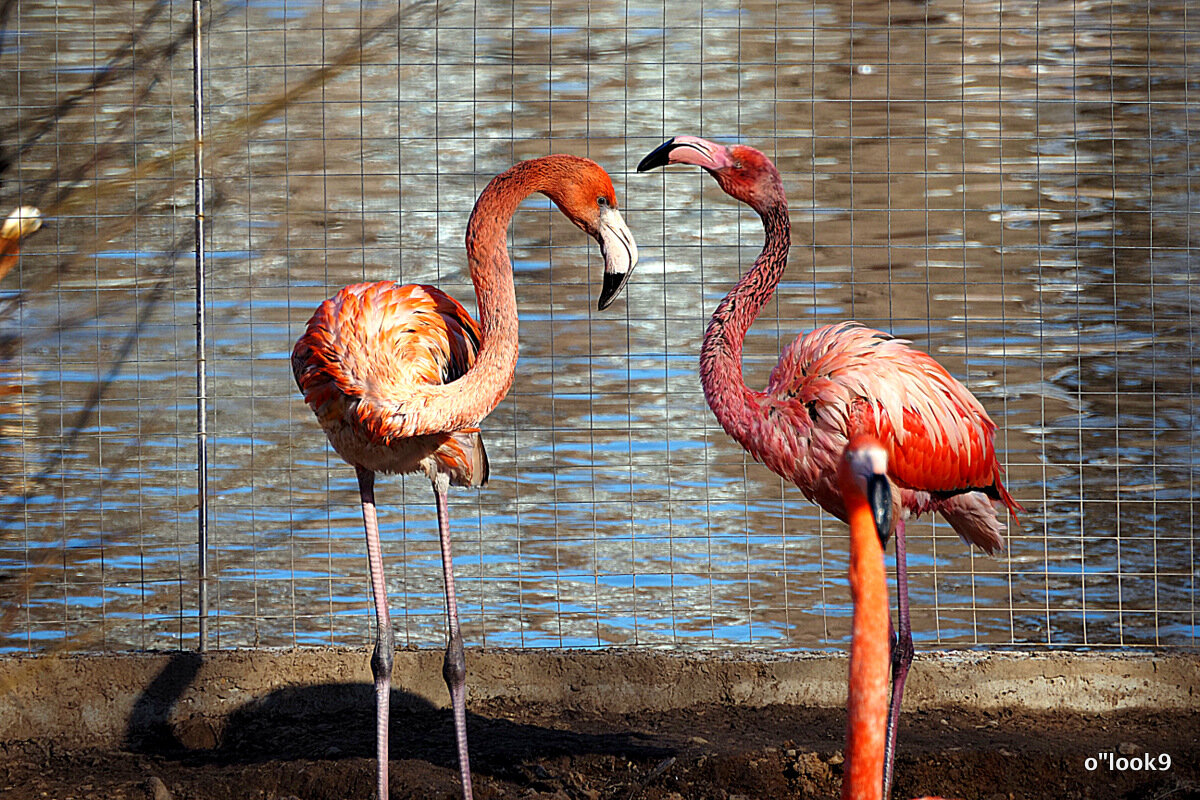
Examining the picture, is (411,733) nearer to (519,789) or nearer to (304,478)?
(519,789)

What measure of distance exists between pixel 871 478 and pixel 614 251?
137 centimetres

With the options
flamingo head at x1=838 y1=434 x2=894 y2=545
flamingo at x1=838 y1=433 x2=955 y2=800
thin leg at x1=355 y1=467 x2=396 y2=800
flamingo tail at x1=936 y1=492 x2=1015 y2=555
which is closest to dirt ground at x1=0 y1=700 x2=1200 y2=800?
thin leg at x1=355 y1=467 x2=396 y2=800

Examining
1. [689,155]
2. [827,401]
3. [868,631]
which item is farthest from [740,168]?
[868,631]

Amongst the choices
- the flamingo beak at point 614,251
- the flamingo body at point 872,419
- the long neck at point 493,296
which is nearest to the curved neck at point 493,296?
the long neck at point 493,296

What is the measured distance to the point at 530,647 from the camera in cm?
431

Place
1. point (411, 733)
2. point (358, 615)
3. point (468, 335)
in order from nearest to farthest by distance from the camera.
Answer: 1. point (468, 335)
2. point (411, 733)
3. point (358, 615)

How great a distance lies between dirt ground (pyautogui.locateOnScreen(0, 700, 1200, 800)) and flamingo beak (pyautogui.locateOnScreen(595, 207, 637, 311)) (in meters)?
1.53

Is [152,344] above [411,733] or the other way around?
above

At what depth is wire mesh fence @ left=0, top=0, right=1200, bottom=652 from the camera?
4324mm

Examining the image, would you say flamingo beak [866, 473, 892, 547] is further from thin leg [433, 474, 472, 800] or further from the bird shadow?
the bird shadow

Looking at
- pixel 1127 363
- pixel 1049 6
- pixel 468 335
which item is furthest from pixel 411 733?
pixel 1049 6

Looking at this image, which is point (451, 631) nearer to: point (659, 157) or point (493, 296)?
point (493, 296)

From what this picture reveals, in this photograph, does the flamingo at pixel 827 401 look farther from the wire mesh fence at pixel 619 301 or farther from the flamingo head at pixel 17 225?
the flamingo head at pixel 17 225

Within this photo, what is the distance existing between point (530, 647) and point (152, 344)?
2041 mm
